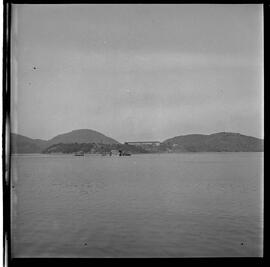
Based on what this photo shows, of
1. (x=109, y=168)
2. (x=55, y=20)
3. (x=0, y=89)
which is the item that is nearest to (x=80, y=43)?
(x=55, y=20)

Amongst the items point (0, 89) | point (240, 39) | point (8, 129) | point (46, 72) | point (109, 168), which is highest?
point (240, 39)

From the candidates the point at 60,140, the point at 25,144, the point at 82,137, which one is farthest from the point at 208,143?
the point at 25,144

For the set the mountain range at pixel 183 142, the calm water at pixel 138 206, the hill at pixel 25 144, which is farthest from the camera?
the mountain range at pixel 183 142

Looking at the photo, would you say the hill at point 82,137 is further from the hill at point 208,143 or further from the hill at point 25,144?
the hill at point 208,143

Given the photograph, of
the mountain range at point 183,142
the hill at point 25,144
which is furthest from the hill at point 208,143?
the hill at point 25,144

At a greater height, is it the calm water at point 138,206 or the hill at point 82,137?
the hill at point 82,137

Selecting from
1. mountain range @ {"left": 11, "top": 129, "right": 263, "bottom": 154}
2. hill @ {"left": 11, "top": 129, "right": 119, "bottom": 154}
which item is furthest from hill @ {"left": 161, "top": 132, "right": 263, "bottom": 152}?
hill @ {"left": 11, "top": 129, "right": 119, "bottom": 154}

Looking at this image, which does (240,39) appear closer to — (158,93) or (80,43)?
(158,93)
